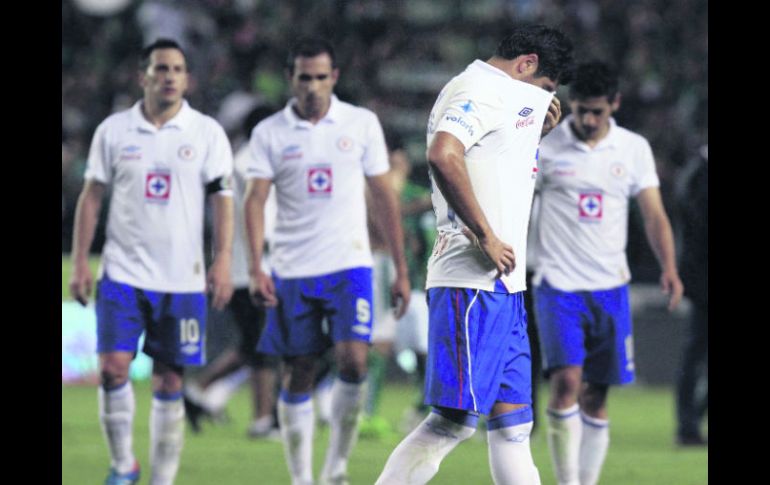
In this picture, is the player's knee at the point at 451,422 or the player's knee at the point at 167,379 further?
the player's knee at the point at 167,379

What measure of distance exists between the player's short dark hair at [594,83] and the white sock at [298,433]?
2126mm

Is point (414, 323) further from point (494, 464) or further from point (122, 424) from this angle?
point (494, 464)

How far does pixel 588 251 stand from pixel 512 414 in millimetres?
2261

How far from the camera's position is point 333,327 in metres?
8.31

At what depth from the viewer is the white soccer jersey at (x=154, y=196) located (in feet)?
26.3

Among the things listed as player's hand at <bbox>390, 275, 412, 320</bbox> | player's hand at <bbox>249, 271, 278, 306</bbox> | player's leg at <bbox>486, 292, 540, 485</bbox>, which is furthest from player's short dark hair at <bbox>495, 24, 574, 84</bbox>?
player's hand at <bbox>249, 271, 278, 306</bbox>

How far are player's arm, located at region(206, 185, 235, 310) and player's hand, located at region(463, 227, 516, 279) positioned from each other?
2.26 metres

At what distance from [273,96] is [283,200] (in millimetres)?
11752

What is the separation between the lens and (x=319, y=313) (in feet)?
27.5

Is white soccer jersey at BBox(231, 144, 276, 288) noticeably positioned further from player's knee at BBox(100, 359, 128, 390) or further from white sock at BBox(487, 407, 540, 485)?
white sock at BBox(487, 407, 540, 485)

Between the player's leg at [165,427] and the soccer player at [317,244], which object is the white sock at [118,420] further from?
the soccer player at [317,244]

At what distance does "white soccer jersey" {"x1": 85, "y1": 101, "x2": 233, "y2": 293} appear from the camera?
26.3 ft

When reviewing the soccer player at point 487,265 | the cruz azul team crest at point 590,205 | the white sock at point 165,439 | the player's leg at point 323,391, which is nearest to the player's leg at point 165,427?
the white sock at point 165,439

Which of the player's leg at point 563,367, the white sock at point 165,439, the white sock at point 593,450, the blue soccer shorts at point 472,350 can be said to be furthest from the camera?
the white sock at point 593,450
